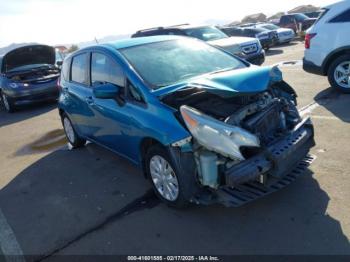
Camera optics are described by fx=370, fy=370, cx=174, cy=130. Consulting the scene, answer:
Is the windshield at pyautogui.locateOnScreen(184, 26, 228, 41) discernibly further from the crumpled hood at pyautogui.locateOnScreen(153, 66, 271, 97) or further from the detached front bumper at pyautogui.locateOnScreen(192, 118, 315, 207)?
the detached front bumper at pyautogui.locateOnScreen(192, 118, 315, 207)

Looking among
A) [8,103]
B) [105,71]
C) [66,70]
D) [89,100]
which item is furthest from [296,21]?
[105,71]

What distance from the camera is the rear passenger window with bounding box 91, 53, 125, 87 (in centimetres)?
437

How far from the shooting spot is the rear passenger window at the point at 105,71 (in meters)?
4.37

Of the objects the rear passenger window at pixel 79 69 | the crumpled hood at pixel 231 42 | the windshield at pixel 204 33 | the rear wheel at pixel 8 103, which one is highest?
the rear passenger window at pixel 79 69

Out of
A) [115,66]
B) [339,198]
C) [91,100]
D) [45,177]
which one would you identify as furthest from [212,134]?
[45,177]

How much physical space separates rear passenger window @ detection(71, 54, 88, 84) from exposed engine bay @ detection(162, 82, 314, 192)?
2.12 metres

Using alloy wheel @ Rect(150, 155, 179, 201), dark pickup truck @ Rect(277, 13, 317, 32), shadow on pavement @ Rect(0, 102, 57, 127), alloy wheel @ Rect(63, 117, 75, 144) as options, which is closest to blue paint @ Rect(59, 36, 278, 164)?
alloy wheel @ Rect(150, 155, 179, 201)

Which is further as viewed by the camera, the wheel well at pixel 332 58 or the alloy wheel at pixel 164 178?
the wheel well at pixel 332 58

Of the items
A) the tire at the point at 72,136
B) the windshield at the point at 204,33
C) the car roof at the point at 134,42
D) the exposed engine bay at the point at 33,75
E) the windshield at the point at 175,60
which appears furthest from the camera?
the windshield at the point at 204,33

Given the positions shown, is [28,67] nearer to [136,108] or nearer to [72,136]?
[72,136]

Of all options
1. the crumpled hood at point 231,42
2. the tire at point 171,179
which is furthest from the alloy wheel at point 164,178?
the crumpled hood at point 231,42

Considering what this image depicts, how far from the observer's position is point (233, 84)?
11.6 feet

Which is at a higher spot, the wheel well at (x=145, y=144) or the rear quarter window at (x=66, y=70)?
the rear quarter window at (x=66, y=70)

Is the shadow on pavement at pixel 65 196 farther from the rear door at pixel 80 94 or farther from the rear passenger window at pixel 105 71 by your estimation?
the rear passenger window at pixel 105 71
